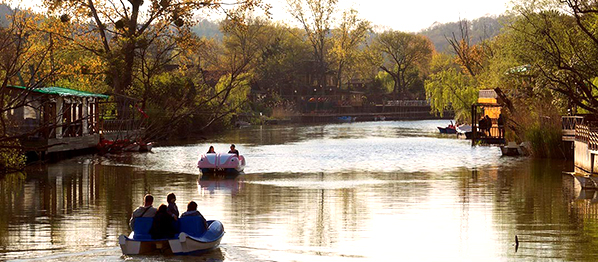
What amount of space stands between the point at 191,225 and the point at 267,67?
134 m

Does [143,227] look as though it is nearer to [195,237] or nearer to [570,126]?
[195,237]

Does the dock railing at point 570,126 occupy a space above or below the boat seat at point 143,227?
above

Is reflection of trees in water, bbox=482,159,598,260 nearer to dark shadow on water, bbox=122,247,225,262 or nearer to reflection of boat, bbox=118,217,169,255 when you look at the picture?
dark shadow on water, bbox=122,247,225,262

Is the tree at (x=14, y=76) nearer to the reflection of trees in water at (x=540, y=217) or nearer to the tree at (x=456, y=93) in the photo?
the reflection of trees in water at (x=540, y=217)

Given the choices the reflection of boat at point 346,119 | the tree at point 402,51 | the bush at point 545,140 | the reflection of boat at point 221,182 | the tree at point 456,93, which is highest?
the tree at point 402,51

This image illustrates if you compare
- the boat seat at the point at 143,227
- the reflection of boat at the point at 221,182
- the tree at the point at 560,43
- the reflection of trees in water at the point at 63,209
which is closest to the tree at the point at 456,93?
the tree at the point at 560,43

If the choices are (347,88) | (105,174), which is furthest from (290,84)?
(105,174)

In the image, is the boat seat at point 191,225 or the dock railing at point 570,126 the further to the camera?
the dock railing at point 570,126

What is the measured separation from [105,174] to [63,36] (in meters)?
20.5

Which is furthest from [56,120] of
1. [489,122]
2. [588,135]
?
[489,122]

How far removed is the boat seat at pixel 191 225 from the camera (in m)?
22.5

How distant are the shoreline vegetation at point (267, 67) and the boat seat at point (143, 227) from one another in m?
2.64

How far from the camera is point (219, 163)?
46.7 metres

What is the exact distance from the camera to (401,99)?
174 m
